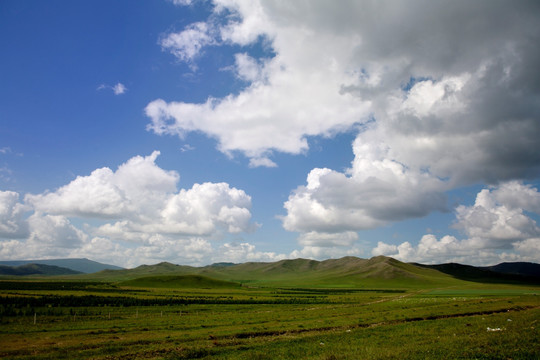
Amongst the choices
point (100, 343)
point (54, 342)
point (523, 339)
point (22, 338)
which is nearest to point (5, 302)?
point (22, 338)

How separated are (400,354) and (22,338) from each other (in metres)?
44.1

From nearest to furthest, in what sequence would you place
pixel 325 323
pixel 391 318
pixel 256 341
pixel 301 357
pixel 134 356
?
pixel 301 357 → pixel 134 356 → pixel 256 341 → pixel 325 323 → pixel 391 318

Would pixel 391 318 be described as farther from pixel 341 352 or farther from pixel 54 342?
pixel 54 342

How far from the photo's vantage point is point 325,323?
43.7 metres

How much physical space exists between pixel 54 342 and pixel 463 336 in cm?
4276

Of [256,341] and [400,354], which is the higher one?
[400,354]

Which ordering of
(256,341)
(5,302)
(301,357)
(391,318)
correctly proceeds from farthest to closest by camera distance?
(5,302) < (391,318) < (256,341) < (301,357)

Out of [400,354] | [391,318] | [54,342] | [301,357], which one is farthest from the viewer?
[391,318]

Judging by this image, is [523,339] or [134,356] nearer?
[523,339]

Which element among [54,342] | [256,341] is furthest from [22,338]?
[256,341]

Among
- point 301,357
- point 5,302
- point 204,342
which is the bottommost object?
point 5,302

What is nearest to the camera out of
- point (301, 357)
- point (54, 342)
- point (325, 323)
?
point (301, 357)

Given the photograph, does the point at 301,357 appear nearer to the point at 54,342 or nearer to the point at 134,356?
the point at 134,356

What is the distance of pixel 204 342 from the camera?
3222 cm
